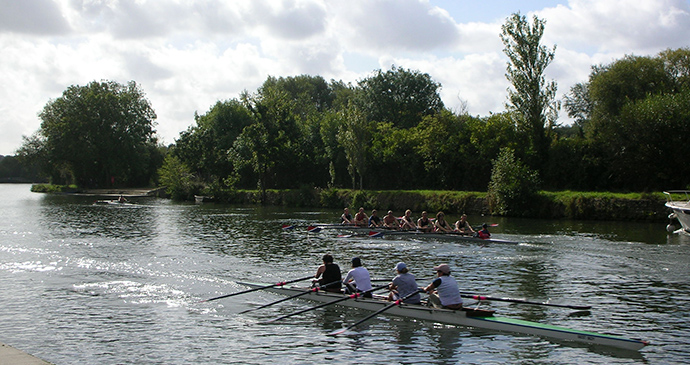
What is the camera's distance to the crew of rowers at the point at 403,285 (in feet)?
46.2

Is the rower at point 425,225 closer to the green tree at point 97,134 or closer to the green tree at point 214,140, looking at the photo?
the green tree at point 214,140

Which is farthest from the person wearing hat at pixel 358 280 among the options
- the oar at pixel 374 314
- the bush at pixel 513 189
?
the bush at pixel 513 189

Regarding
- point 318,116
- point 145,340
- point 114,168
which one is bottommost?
point 145,340

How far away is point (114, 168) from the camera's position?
9206 centimetres

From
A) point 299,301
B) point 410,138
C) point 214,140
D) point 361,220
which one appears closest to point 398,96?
point 410,138

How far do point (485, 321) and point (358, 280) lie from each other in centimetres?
370

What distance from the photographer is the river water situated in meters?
12.2

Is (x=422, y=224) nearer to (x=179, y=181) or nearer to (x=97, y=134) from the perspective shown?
(x=179, y=181)

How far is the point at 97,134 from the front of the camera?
91062 millimetres

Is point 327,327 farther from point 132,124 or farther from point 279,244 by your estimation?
point 132,124

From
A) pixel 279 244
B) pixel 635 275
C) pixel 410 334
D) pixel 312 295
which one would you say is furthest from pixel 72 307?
pixel 635 275

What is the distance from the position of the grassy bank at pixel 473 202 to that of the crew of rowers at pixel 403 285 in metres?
29.8

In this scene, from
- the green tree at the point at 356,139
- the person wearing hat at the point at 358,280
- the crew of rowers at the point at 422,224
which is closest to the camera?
the person wearing hat at the point at 358,280

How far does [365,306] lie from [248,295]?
4454 millimetres
